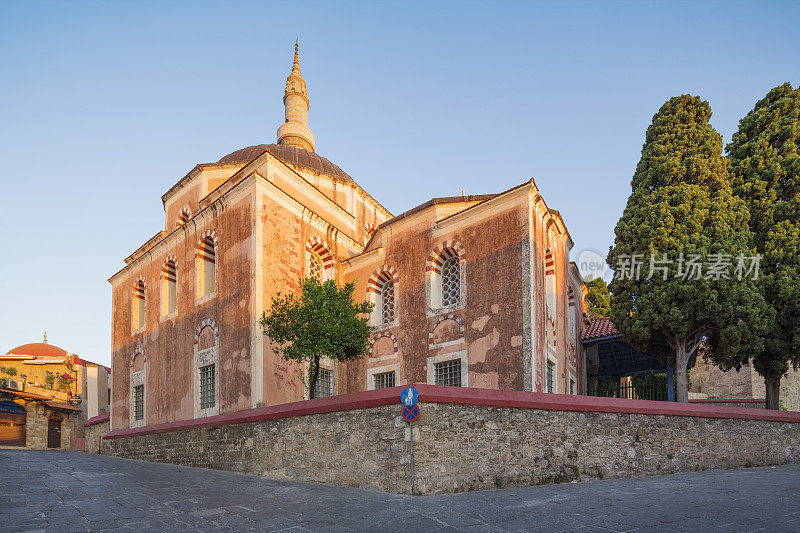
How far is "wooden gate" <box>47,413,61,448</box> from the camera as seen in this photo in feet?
107

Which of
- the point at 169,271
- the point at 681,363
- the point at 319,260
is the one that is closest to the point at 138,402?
the point at 169,271

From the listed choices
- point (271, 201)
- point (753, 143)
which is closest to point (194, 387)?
point (271, 201)

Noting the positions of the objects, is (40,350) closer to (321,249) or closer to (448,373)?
(321,249)

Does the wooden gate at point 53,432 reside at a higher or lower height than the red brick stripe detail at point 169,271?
lower

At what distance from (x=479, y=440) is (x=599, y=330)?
12419 mm

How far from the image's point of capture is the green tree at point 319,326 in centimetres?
1279

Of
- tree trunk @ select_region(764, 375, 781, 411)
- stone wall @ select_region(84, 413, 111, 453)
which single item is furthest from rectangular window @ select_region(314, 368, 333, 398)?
tree trunk @ select_region(764, 375, 781, 411)

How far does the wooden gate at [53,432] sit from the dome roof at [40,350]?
16.7 ft

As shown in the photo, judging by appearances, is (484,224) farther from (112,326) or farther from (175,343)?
(112,326)

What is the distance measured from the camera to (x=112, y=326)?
21891 mm

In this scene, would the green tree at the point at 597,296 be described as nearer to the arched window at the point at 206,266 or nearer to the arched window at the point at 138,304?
the arched window at the point at 206,266

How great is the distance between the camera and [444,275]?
15805 mm

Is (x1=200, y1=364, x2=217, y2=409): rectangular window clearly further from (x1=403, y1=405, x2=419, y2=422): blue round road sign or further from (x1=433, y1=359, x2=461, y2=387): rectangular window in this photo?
(x1=403, y1=405, x2=419, y2=422): blue round road sign

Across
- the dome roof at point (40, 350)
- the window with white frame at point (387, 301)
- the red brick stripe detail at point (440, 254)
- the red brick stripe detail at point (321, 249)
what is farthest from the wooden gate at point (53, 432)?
the red brick stripe detail at point (440, 254)
